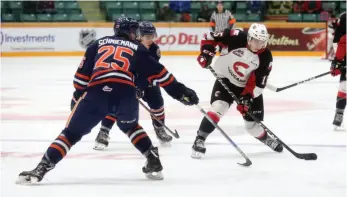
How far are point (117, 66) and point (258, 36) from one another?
109 centimetres

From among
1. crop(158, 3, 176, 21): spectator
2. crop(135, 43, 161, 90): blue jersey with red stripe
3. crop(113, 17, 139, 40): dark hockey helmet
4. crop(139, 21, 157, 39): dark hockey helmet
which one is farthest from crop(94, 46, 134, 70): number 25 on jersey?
crop(158, 3, 176, 21): spectator

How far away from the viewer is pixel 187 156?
4.12m

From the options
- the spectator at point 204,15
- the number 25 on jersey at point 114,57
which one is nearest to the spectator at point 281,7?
the spectator at point 204,15

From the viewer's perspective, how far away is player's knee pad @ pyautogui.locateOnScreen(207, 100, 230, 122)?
13.3 ft

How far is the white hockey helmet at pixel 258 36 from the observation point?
153 inches

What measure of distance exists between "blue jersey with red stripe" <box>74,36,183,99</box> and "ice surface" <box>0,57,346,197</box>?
0.52 metres

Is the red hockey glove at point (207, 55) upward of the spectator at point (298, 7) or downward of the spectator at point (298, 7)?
upward

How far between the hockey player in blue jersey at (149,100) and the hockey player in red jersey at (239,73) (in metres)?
0.37

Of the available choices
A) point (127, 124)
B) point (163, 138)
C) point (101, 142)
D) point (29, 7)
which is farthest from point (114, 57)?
point (29, 7)

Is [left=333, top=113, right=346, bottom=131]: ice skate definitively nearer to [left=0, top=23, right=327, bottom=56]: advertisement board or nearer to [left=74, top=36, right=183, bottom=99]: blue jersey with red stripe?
[left=74, top=36, right=183, bottom=99]: blue jersey with red stripe

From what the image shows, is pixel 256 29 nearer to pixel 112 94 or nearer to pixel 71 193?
pixel 112 94

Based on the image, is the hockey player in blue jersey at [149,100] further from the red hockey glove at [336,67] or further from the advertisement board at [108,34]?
the advertisement board at [108,34]

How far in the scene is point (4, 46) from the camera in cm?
1181

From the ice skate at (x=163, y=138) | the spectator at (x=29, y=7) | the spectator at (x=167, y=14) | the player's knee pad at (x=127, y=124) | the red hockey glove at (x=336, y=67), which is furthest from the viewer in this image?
the spectator at (x=167, y=14)
